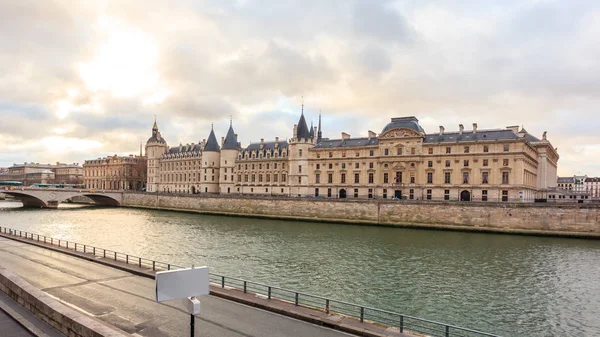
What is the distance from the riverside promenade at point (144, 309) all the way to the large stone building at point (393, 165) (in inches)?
2179

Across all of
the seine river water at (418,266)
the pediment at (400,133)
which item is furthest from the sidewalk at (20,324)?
the pediment at (400,133)

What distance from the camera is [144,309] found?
12844 millimetres

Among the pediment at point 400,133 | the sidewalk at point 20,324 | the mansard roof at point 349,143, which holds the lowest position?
the sidewalk at point 20,324

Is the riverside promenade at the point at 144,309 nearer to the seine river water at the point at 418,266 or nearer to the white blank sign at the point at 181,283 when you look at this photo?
the white blank sign at the point at 181,283

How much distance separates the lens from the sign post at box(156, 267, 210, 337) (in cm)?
695

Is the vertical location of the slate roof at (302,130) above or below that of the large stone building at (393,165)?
above

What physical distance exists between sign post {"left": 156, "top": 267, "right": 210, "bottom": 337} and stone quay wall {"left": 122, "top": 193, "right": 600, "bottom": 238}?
1910 inches

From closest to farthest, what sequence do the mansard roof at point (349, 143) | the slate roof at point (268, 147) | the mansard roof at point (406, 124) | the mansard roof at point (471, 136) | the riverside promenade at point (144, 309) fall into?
the riverside promenade at point (144, 309) < the mansard roof at point (471, 136) < the mansard roof at point (406, 124) < the mansard roof at point (349, 143) < the slate roof at point (268, 147)

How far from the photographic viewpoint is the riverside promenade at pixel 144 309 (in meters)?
11.0

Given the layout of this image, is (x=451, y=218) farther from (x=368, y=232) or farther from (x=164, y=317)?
(x=164, y=317)

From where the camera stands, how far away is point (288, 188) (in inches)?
3250

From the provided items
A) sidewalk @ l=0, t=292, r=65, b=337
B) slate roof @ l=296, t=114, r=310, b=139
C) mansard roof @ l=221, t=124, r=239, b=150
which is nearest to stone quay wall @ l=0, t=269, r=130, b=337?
sidewalk @ l=0, t=292, r=65, b=337

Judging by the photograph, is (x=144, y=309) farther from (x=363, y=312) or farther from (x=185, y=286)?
(x=363, y=312)

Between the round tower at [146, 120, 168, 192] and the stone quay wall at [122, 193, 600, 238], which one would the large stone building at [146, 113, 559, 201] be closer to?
the stone quay wall at [122, 193, 600, 238]
